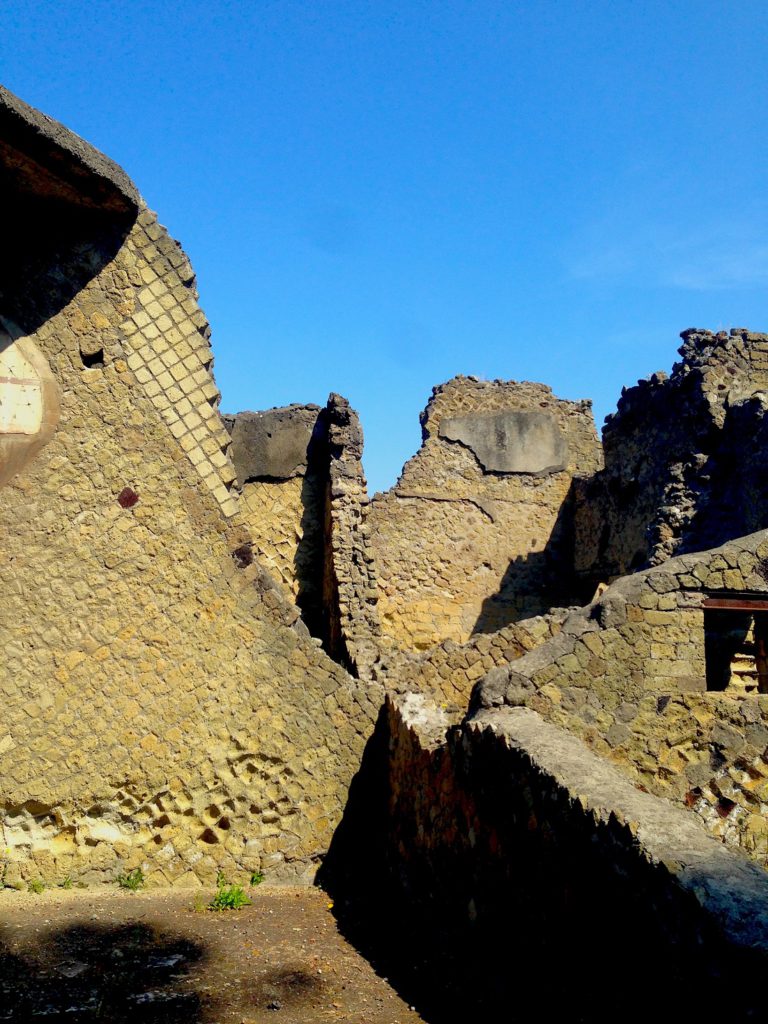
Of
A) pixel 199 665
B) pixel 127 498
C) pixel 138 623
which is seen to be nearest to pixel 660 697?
pixel 199 665

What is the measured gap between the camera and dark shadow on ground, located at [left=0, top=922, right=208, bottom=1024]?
3973 millimetres

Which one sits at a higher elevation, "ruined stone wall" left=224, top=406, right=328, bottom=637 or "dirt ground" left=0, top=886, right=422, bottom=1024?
"ruined stone wall" left=224, top=406, right=328, bottom=637

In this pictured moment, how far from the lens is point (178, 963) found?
15.2 ft

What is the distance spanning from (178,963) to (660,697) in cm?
299

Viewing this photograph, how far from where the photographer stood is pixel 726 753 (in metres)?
5.33

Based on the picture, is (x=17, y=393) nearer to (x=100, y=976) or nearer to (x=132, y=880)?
(x=132, y=880)

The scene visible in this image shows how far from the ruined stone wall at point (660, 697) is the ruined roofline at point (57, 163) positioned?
3952 mm

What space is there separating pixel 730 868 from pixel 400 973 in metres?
2.39

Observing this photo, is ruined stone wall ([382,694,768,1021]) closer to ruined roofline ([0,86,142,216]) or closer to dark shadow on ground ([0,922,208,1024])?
dark shadow on ground ([0,922,208,1024])

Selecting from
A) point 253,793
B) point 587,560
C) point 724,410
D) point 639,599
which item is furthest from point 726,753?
point 587,560

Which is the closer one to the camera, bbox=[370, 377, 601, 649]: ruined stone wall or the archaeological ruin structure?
the archaeological ruin structure

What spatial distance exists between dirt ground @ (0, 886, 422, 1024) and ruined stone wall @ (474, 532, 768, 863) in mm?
1653

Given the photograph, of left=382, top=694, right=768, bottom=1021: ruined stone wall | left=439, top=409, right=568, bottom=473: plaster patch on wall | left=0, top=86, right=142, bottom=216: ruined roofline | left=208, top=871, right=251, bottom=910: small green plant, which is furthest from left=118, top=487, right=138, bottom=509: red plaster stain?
left=439, top=409, right=568, bottom=473: plaster patch on wall

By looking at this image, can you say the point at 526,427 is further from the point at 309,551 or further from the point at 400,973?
the point at 400,973
